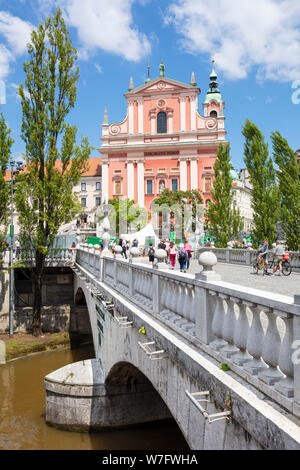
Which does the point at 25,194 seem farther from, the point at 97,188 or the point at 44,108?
the point at 97,188

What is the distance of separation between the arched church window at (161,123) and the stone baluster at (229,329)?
52.9m

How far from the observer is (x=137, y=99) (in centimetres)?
5481

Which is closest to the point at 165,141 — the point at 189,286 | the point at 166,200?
the point at 166,200

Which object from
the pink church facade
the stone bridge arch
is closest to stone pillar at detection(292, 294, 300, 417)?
the stone bridge arch

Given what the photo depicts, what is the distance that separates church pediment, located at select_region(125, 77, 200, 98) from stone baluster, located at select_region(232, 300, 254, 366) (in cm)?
5325

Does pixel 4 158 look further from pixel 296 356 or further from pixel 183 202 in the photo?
pixel 183 202

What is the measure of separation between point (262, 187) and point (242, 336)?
777 inches

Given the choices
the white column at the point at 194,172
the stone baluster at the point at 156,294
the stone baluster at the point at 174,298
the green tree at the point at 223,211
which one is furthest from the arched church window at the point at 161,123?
the stone baluster at the point at 174,298

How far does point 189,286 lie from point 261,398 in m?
1.85

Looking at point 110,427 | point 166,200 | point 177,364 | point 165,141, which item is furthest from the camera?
point 165,141

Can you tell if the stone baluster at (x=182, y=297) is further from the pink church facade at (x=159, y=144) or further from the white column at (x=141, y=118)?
the white column at (x=141, y=118)

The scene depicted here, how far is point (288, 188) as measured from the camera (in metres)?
19.9

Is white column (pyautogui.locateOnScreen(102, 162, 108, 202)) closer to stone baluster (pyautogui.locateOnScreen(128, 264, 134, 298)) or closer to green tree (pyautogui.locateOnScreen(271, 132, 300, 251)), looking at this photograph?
green tree (pyautogui.locateOnScreen(271, 132, 300, 251))

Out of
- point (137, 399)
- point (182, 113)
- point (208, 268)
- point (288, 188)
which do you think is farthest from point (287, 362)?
point (182, 113)
